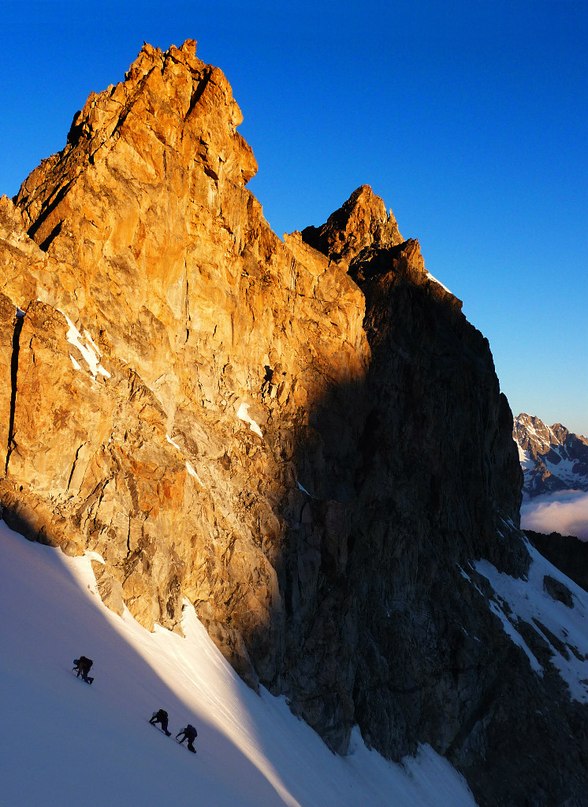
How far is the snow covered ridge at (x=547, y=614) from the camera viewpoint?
5909cm

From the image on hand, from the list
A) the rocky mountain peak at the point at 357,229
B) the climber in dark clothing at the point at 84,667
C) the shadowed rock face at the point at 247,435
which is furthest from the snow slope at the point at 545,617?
the climber in dark clothing at the point at 84,667

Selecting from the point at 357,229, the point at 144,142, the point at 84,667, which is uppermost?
the point at 357,229

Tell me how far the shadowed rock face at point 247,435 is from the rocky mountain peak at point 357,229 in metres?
4.48

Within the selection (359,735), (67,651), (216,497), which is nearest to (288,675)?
(359,735)

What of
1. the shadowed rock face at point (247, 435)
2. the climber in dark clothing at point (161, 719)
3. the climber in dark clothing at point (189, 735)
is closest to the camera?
the climber in dark clothing at point (161, 719)

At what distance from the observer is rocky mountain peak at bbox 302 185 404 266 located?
226ft

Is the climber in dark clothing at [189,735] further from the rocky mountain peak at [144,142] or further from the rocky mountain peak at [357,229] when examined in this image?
the rocky mountain peak at [357,229]

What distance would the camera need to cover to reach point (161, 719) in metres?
16.3

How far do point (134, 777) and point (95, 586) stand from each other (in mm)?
11212

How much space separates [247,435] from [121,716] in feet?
79.7

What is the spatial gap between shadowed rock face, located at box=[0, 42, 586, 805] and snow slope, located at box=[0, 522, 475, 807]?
205 cm

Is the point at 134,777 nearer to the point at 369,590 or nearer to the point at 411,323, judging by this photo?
the point at 369,590

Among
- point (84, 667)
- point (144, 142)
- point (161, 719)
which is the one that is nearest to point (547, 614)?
point (144, 142)

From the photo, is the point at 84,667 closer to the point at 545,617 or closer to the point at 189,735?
the point at 189,735
